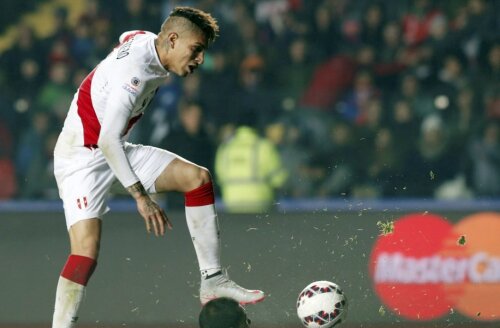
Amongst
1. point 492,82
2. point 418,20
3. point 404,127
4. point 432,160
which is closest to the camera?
point 432,160

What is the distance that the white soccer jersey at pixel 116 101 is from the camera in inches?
266

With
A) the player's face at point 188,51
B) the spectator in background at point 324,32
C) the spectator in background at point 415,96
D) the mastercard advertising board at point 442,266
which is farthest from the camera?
the spectator in background at point 324,32

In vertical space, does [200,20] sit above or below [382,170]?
above

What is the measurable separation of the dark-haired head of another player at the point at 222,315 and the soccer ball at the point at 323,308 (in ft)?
1.69

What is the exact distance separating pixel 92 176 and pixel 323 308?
65.2 inches

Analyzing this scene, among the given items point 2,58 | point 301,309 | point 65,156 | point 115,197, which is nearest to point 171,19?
point 65,156

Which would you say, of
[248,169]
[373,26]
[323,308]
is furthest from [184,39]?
[373,26]

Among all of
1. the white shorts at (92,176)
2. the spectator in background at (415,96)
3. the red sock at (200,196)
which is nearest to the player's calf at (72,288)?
the white shorts at (92,176)

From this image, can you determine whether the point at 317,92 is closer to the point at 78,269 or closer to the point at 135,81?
the point at 135,81

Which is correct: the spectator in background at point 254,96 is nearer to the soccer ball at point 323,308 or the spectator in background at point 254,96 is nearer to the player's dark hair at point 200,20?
the soccer ball at point 323,308

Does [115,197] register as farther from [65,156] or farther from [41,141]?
[65,156]

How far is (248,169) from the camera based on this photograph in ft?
35.3

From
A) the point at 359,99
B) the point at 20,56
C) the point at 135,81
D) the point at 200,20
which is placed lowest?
the point at 359,99

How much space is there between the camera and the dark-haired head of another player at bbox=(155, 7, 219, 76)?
6.95 metres
